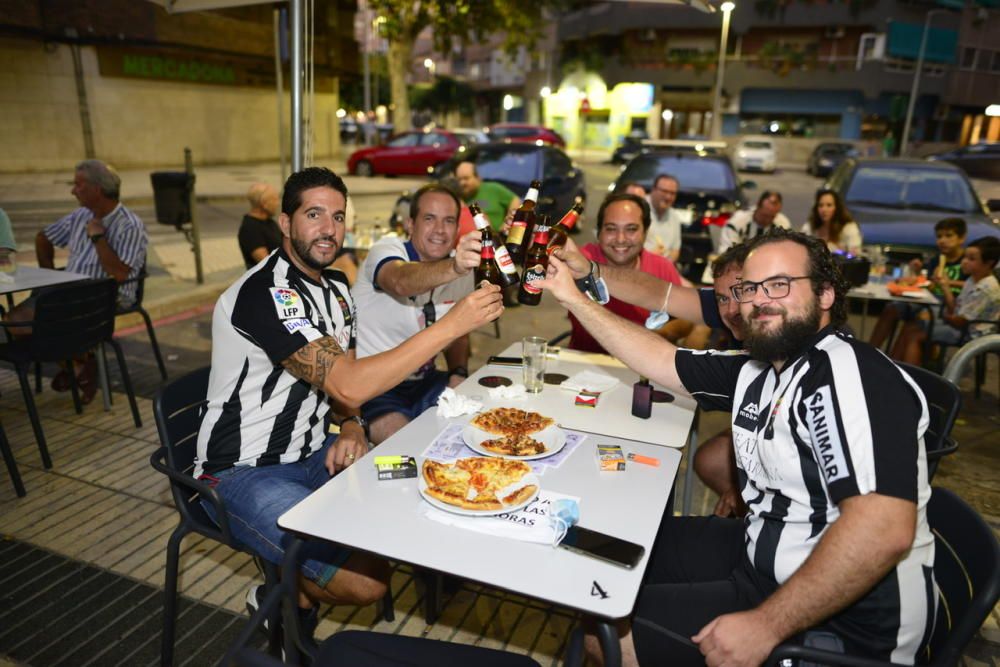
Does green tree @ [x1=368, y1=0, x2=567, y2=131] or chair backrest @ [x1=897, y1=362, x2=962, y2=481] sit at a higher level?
green tree @ [x1=368, y1=0, x2=567, y2=131]

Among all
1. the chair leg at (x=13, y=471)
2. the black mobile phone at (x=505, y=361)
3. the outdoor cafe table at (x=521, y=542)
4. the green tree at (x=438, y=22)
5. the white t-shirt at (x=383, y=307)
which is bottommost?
the chair leg at (x=13, y=471)

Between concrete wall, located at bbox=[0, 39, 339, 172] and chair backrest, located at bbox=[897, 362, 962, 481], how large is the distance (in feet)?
57.8

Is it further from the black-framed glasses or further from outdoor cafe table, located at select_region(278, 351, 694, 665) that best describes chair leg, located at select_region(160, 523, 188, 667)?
the black-framed glasses

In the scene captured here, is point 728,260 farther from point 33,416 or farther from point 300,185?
point 33,416

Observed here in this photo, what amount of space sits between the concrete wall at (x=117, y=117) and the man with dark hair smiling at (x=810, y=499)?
57.0ft

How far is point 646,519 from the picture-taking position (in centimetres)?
192

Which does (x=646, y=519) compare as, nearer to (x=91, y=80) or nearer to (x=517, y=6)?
(x=91, y=80)

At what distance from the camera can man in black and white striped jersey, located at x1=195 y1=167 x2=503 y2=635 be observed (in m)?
2.28

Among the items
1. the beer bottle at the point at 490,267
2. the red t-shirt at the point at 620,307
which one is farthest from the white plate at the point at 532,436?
the red t-shirt at the point at 620,307

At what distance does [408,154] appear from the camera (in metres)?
19.6

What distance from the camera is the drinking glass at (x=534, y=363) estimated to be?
9.55ft

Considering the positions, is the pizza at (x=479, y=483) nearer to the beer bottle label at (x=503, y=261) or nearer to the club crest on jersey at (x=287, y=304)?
the club crest on jersey at (x=287, y=304)

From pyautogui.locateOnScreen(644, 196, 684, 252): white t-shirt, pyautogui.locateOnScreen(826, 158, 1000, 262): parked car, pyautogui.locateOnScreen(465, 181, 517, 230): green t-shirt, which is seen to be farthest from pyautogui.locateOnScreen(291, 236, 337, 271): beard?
pyautogui.locateOnScreen(826, 158, 1000, 262): parked car

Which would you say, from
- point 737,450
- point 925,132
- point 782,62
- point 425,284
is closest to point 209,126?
point 425,284
